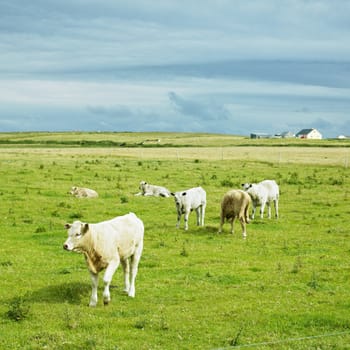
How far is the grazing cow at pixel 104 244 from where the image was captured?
12742 mm

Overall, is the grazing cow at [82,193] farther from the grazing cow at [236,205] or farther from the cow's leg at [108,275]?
the cow's leg at [108,275]

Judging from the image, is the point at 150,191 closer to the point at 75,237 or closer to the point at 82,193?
the point at 82,193

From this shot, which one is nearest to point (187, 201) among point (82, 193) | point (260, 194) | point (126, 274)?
point (260, 194)

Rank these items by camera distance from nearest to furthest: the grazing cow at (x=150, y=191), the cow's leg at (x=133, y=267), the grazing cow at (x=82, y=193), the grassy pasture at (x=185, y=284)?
the grassy pasture at (x=185, y=284)
the cow's leg at (x=133, y=267)
the grazing cow at (x=82, y=193)
the grazing cow at (x=150, y=191)

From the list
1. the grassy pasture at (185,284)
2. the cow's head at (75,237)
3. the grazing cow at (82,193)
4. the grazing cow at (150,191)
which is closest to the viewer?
the grassy pasture at (185,284)

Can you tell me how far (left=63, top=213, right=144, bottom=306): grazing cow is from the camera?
12742mm

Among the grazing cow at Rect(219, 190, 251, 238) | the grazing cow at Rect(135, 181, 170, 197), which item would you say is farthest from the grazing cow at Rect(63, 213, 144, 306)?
the grazing cow at Rect(135, 181, 170, 197)

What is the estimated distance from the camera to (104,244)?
12969 mm

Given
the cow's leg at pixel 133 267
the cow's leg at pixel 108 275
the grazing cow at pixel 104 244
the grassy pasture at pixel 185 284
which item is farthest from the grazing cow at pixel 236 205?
the cow's leg at pixel 108 275

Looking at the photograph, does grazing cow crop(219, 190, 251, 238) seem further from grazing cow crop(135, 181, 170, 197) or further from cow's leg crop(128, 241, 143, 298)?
grazing cow crop(135, 181, 170, 197)

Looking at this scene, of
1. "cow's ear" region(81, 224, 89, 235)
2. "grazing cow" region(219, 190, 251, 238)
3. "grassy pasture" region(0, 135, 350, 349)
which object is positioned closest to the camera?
"grassy pasture" region(0, 135, 350, 349)

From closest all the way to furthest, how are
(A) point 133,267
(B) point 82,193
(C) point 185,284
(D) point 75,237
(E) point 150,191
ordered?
(D) point 75,237 → (A) point 133,267 → (C) point 185,284 → (B) point 82,193 → (E) point 150,191

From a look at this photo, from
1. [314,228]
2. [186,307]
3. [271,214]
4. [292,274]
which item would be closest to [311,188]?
[271,214]

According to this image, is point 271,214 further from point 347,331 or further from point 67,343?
point 67,343
